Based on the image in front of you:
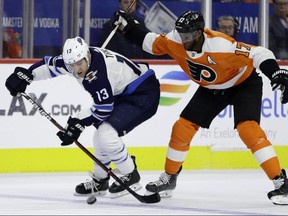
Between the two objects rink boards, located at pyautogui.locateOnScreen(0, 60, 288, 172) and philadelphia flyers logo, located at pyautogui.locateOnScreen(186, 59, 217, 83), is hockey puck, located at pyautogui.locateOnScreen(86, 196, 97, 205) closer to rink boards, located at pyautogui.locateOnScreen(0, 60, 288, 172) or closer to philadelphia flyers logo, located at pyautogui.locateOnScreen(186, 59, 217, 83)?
philadelphia flyers logo, located at pyautogui.locateOnScreen(186, 59, 217, 83)

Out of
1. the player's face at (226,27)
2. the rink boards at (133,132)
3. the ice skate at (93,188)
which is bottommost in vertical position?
the rink boards at (133,132)

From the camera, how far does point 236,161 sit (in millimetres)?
8047

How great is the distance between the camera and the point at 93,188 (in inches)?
248

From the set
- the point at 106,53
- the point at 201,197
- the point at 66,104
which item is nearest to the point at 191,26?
the point at 106,53

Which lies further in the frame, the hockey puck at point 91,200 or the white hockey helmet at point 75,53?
the hockey puck at point 91,200

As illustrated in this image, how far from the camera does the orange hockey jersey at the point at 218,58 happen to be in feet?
19.4

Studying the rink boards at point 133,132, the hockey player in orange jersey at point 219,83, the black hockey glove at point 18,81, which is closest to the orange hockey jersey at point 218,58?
the hockey player in orange jersey at point 219,83

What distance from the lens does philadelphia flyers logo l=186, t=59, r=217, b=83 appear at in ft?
19.7

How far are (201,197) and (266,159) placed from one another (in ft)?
2.00

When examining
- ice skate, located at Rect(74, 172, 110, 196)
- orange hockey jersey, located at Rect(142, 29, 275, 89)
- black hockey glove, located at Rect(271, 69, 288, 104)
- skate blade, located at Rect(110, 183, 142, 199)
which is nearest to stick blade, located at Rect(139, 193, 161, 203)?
skate blade, located at Rect(110, 183, 142, 199)

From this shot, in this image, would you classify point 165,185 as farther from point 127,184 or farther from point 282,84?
point 282,84

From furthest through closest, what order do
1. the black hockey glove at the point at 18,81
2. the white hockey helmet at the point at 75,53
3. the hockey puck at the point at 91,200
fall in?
the black hockey glove at the point at 18,81 → the hockey puck at the point at 91,200 → the white hockey helmet at the point at 75,53

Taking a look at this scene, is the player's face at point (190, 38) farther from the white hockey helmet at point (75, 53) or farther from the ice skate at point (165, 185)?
the ice skate at point (165, 185)

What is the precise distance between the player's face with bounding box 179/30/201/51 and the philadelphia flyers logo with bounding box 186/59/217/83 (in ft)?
0.47
